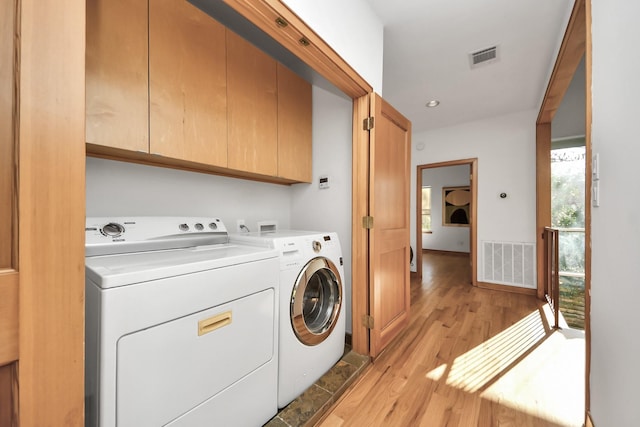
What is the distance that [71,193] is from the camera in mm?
555

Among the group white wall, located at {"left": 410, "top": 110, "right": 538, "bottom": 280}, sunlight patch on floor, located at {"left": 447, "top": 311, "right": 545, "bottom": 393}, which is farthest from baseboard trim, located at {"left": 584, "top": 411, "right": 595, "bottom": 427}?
white wall, located at {"left": 410, "top": 110, "right": 538, "bottom": 280}

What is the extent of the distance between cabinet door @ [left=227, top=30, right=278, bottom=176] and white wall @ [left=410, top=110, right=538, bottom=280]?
316 cm

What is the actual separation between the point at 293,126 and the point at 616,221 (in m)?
1.77

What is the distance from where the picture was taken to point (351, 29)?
4.99 ft

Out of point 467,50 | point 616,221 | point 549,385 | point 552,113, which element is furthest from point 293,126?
point 552,113

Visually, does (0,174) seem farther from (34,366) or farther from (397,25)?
(397,25)

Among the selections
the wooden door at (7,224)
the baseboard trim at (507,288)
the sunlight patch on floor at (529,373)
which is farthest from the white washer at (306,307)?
the baseboard trim at (507,288)

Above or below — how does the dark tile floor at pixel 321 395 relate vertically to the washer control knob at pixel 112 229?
below

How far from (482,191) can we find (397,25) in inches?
107

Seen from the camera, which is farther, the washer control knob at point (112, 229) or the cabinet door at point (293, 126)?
the cabinet door at point (293, 126)

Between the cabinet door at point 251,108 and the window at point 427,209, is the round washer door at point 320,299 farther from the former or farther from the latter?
the window at point 427,209

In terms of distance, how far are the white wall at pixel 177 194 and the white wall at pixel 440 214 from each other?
5.39 m

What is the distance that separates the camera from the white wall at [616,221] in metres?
0.79

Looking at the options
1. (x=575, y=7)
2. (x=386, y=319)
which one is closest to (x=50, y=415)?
(x=386, y=319)
